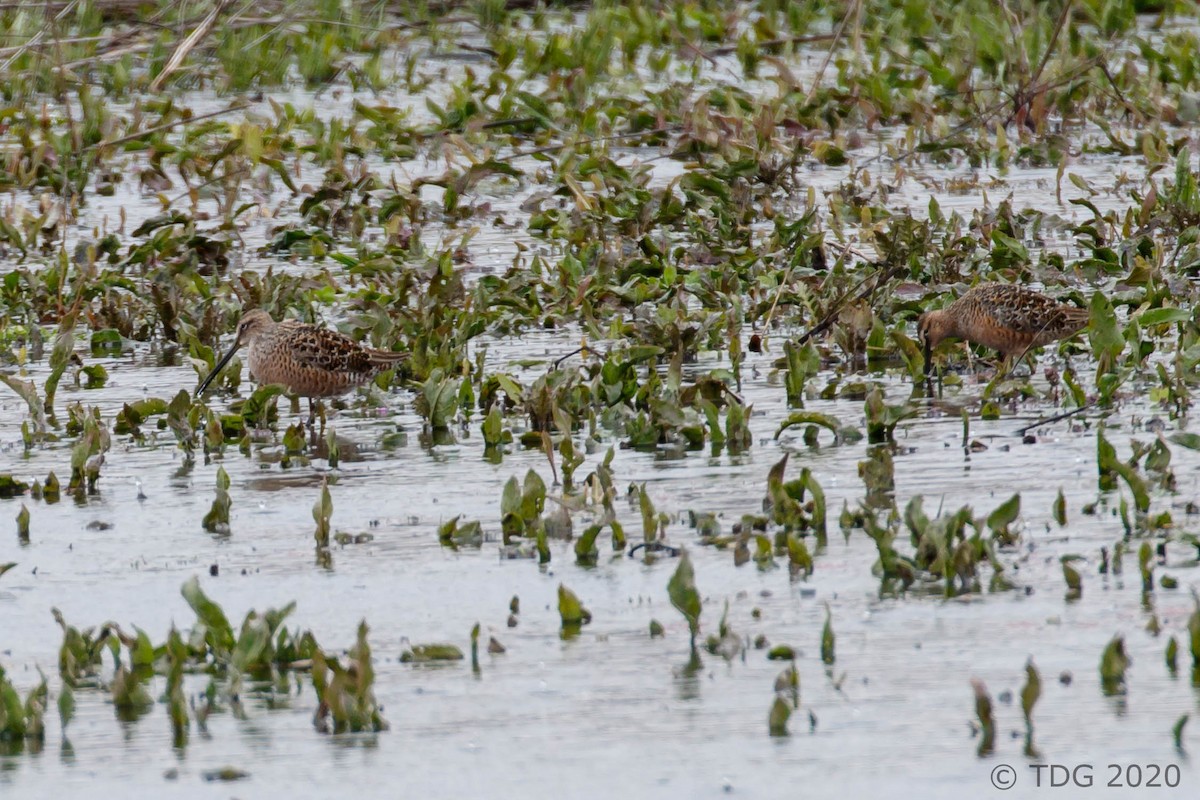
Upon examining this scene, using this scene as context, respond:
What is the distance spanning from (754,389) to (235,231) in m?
5.01

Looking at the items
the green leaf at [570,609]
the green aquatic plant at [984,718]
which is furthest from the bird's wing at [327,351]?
the green aquatic plant at [984,718]

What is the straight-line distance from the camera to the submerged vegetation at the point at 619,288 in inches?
267

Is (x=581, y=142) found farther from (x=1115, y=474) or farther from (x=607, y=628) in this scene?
(x=607, y=628)

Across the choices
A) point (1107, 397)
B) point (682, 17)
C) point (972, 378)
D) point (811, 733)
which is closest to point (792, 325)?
point (972, 378)

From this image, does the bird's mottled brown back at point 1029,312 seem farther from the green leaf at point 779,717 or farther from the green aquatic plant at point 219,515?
the green leaf at point 779,717

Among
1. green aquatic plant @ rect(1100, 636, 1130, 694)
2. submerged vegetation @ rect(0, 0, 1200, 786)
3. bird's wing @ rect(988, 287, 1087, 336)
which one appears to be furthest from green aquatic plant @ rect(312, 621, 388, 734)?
bird's wing @ rect(988, 287, 1087, 336)

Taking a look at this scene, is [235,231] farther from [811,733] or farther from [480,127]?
[811,733]

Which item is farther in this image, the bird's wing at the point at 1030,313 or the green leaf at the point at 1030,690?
the bird's wing at the point at 1030,313

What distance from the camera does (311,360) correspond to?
32.7 feet

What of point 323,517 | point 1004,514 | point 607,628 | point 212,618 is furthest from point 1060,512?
point 212,618

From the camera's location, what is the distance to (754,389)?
33.4ft

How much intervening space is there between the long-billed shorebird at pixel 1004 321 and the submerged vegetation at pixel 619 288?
0.14 meters

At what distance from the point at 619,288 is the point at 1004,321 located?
7.88 feet

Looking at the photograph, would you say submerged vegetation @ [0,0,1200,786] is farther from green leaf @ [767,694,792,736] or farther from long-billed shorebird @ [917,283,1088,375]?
long-billed shorebird @ [917,283,1088,375]
